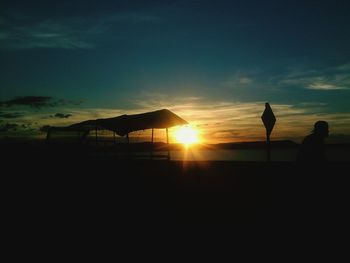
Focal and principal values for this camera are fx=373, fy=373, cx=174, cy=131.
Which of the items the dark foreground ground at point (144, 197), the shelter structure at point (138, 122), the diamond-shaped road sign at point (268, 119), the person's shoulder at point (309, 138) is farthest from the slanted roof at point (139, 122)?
the person's shoulder at point (309, 138)

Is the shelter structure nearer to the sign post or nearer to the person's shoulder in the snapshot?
the sign post

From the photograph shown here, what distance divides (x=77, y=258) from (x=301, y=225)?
3.42m

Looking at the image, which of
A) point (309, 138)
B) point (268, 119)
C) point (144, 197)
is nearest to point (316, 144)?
point (309, 138)

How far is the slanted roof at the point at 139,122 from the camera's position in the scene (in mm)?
21734

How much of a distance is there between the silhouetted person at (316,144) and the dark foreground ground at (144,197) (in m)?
0.12

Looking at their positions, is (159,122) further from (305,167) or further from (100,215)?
(305,167)

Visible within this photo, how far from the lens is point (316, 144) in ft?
18.5

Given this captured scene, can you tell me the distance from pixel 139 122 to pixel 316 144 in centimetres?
1724

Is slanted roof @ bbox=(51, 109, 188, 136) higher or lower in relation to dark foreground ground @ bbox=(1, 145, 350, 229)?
higher

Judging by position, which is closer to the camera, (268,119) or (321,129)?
(321,129)

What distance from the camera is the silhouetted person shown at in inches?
220

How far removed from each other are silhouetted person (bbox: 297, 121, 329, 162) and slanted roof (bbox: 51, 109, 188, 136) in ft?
53.1

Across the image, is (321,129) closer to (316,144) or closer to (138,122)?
(316,144)

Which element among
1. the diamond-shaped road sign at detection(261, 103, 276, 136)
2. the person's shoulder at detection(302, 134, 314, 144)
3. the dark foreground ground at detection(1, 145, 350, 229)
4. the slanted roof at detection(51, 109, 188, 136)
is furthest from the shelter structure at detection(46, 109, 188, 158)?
the person's shoulder at detection(302, 134, 314, 144)
